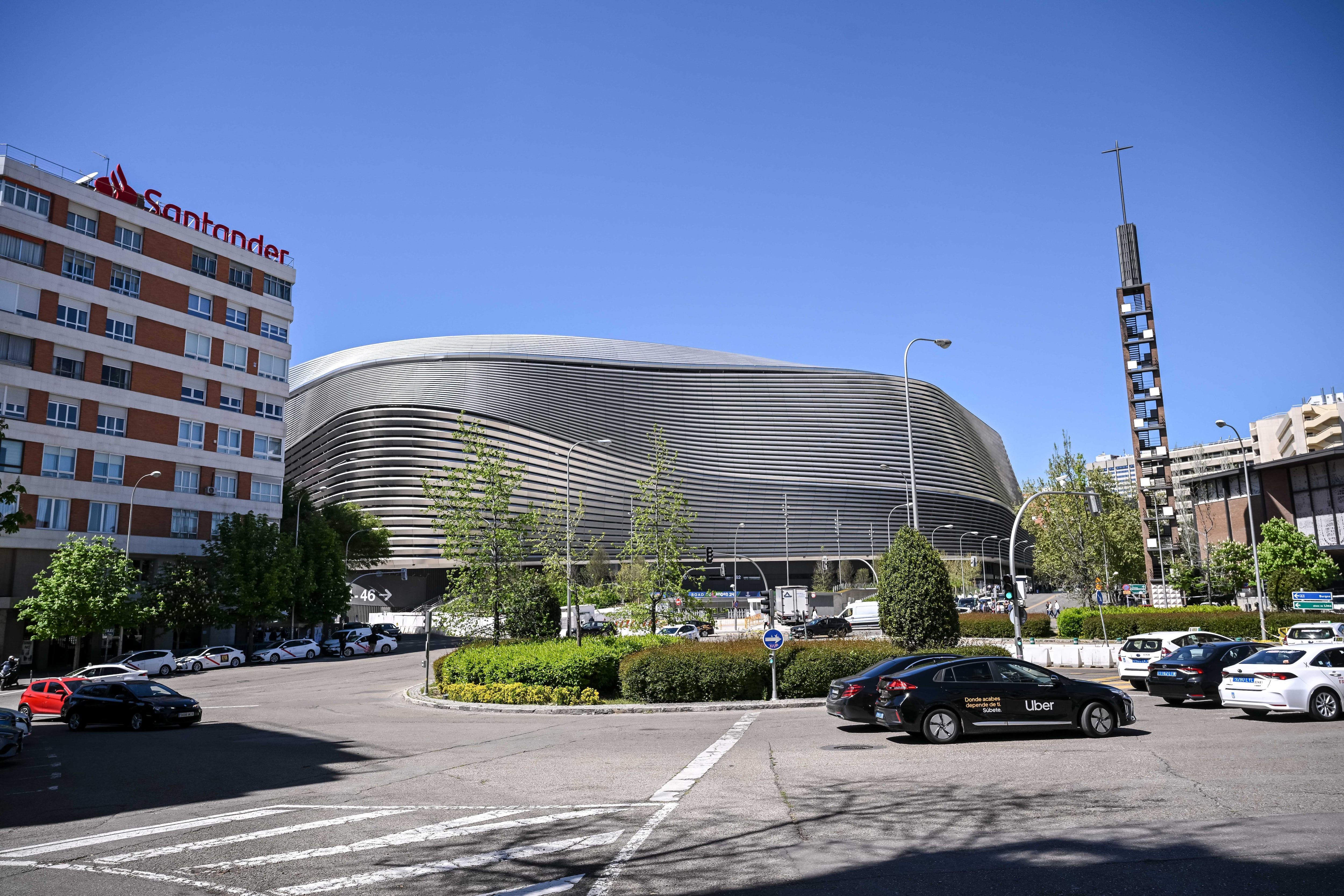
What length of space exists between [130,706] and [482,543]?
1410 centimetres

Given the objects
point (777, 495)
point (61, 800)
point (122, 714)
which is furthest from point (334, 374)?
point (61, 800)

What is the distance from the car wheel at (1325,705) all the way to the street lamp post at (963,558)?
70331mm

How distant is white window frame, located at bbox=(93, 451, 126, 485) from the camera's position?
45.4m

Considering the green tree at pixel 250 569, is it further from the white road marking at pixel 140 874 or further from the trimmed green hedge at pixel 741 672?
the white road marking at pixel 140 874

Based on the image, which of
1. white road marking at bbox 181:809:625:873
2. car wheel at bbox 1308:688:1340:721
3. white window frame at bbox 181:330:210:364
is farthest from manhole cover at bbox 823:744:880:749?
white window frame at bbox 181:330:210:364

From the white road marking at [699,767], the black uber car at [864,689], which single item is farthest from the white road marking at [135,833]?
the black uber car at [864,689]

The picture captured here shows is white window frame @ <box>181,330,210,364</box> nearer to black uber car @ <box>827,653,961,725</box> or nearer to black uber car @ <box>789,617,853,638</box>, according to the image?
black uber car @ <box>789,617,853,638</box>

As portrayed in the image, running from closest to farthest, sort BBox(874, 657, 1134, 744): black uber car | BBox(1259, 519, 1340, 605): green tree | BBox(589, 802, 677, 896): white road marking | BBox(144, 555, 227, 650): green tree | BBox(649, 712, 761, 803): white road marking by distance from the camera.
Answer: BBox(589, 802, 677, 896): white road marking
BBox(649, 712, 761, 803): white road marking
BBox(874, 657, 1134, 744): black uber car
BBox(1259, 519, 1340, 605): green tree
BBox(144, 555, 227, 650): green tree

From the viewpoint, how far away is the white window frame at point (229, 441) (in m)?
51.9

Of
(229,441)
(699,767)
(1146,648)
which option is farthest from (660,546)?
(229,441)

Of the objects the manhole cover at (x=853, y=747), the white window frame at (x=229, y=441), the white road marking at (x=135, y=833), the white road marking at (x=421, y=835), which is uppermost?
the white window frame at (x=229, y=441)

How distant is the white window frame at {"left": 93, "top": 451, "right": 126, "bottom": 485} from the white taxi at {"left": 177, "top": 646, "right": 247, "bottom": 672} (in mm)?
10299

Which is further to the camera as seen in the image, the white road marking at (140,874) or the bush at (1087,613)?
the bush at (1087,613)

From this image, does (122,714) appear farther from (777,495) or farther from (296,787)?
(777,495)
